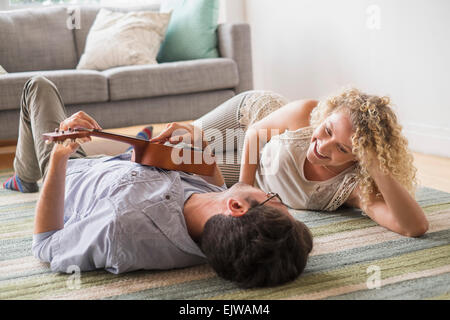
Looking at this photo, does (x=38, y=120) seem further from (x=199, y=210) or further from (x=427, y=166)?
(x=427, y=166)

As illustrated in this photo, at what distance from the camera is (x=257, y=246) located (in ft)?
3.96

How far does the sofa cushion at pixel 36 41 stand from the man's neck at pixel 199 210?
103 inches

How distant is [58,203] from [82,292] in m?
0.25

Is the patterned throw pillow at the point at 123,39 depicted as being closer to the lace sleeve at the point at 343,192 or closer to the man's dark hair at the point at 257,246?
the lace sleeve at the point at 343,192

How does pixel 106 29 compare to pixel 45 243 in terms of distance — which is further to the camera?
pixel 106 29

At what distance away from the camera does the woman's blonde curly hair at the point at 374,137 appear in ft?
5.49

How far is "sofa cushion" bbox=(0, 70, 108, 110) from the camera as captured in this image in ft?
10.2

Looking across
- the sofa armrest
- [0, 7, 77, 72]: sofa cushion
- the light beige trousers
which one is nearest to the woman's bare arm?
the light beige trousers

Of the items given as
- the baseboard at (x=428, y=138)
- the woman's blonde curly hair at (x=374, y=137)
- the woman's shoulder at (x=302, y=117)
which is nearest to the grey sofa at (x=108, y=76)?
the baseboard at (x=428, y=138)

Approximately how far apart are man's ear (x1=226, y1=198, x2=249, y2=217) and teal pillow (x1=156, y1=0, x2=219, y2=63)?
2557 millimetres

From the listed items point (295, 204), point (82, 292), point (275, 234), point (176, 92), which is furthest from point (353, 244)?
point (176, 92)

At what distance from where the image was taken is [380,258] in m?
1.56
